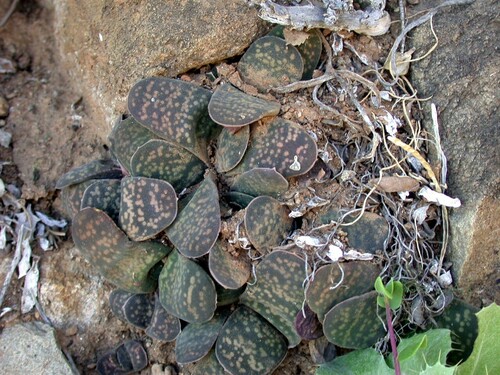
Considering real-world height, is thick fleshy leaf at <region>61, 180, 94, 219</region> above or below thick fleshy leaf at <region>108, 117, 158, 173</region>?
below

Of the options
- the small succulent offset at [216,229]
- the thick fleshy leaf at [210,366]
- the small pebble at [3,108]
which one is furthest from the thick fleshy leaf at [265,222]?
the small pebble at [3,108]

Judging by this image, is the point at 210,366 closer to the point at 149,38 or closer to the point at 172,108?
the point at 172,108

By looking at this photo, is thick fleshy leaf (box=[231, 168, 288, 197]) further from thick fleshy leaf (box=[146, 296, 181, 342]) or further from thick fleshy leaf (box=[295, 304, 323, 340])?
thick fleshy leaf (box=[146, 296, 181, 342])

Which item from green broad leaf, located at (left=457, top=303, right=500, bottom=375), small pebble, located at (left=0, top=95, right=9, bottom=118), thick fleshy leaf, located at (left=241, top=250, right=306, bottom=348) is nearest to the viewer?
green broad leaf, located at (left=457, top=303, right=500, bottom=375)

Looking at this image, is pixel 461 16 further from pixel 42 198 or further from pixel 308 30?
pixel 42 198

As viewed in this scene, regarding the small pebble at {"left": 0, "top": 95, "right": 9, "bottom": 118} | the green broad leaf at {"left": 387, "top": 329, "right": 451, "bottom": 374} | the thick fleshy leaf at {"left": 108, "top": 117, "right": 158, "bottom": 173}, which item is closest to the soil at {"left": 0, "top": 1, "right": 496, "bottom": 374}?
the small pebble at {"left": 0, "top": 95, "right": 9, "bottom": 118}

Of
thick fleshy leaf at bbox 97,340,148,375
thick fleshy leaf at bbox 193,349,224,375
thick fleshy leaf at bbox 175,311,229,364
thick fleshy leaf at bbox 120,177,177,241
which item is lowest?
thick fleshy leaf at bbox 97,340,148,375

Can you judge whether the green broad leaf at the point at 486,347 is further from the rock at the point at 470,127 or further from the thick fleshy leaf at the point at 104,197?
the thick fleshy leaf at the point at 104,197
